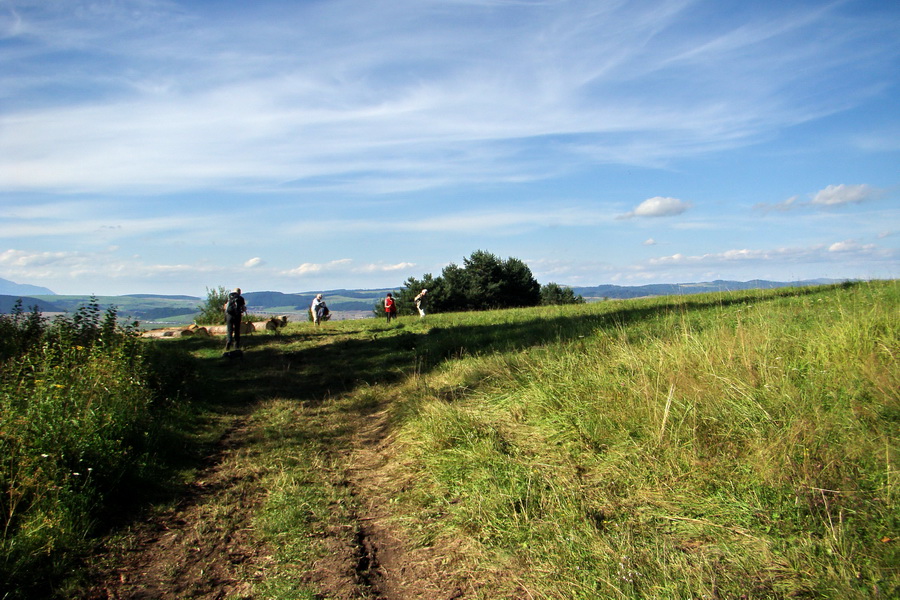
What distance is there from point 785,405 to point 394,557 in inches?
133

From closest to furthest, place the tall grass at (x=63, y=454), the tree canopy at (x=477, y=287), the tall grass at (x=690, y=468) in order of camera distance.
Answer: the tall grass at (x=690, y=468) < the tall grass at (x=63, y=454) < the tree canopy at (x=477, y=287)

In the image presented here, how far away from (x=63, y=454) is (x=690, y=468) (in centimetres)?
541

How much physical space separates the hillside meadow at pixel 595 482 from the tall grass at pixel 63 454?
0.13ft

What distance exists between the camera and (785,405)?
4.46 metres

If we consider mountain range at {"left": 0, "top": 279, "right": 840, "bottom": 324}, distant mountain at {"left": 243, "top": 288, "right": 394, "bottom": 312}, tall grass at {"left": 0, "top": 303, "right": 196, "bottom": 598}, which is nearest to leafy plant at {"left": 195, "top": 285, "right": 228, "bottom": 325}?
mountain range at {"left": 0, "top": 279, "right": 840, "bottom": 324}

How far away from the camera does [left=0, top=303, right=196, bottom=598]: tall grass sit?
3.87 m

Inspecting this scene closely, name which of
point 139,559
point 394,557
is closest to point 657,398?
point 394,557

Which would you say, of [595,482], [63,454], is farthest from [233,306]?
[595,482]

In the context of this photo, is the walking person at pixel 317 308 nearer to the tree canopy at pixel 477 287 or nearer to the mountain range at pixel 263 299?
the mountain range at pixel 263 299

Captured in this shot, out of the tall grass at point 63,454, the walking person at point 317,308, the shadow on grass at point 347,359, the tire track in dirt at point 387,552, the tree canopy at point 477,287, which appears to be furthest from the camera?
the tree canopy at point 477,287

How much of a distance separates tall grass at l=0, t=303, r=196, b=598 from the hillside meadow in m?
0.04

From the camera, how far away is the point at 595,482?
4.41 meters

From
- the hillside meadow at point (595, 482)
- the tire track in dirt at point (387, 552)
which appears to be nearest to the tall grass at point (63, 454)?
the hillside meadow at point (595, 482)

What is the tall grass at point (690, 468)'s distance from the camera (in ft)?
9.89
